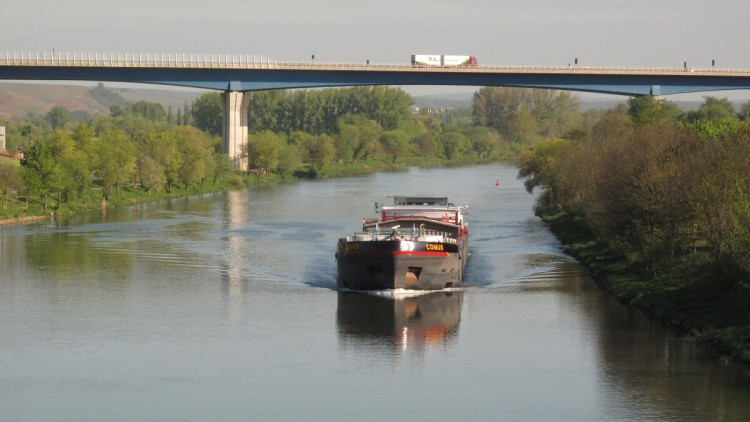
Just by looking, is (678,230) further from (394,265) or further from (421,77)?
(421,77)

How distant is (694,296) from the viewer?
3647 cm

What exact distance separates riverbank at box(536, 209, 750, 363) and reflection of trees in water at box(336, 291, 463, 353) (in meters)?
5.66

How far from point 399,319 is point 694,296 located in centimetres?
862

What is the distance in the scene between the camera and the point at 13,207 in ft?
223

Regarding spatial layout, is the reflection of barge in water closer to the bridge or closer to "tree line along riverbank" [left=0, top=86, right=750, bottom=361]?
"tree line along riverbank" [left=0, top=86, right=750, bottom=361]

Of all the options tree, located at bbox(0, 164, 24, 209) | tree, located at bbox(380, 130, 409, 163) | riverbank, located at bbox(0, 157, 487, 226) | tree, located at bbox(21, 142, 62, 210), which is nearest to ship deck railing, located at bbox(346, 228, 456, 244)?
riverbank, located at bbox(0, 157, 487, 226)

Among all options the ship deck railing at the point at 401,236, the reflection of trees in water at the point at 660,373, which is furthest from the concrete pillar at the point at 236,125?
the reflection of trees in water at the point at 660,373

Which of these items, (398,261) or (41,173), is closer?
(398,261)

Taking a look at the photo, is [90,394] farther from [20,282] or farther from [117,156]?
[117,156]

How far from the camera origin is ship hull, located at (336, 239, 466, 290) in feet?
139

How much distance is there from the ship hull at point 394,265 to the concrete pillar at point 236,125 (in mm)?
54462

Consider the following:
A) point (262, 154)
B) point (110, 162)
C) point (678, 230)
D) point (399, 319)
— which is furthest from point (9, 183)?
point (262, 154)

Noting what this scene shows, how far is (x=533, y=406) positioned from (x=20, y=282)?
23454 millimetres

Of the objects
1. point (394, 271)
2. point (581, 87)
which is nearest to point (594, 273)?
point (394, 271)
